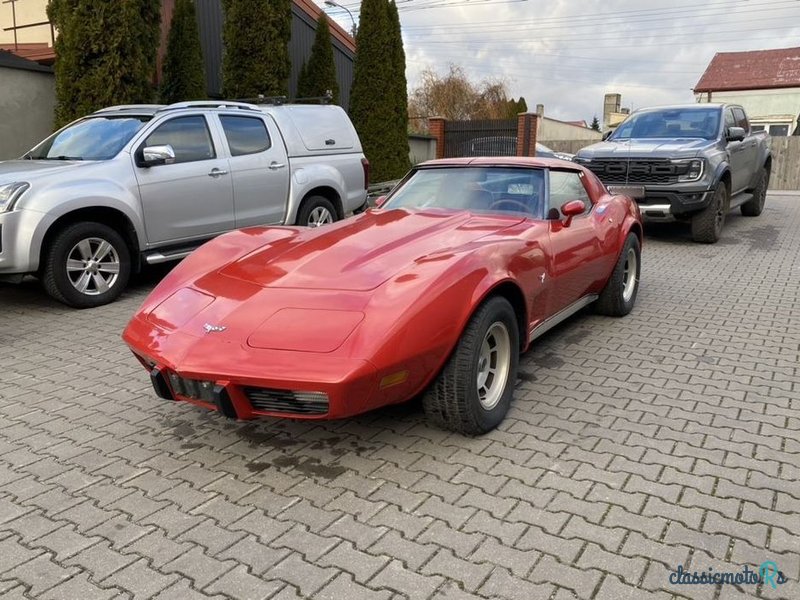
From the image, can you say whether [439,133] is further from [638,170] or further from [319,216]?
[319,216]

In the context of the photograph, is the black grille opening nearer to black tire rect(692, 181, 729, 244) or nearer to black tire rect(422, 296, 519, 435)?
black tire rect(422, 296, 519, 435)

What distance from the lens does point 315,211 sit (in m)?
8.23

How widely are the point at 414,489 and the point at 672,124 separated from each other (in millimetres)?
9435

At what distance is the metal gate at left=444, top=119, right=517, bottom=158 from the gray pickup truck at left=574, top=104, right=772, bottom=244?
8448mm

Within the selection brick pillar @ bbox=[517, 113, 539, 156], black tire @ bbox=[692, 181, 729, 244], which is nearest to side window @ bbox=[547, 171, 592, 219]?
black tire @ bbox=[692, 181, 729, 244]

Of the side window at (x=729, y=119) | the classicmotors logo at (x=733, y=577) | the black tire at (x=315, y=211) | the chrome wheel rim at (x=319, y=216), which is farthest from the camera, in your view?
the side window at (x=729, y=119)

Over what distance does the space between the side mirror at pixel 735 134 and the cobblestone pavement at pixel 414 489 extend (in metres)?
6.40

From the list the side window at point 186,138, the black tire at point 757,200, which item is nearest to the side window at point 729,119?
the black tire at point 757,200

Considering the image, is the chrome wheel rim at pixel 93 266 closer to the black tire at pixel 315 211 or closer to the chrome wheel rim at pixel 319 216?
the black tire at pixel 315 211

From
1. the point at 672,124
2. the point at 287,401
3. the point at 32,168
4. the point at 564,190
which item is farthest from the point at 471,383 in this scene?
the point at 672,124

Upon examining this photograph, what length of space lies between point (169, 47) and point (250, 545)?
1122 cm

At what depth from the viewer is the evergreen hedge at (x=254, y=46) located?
11898mm

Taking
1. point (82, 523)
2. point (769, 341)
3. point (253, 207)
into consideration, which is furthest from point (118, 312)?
point (769, 341)

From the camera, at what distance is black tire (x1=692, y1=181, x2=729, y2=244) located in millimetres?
9539
